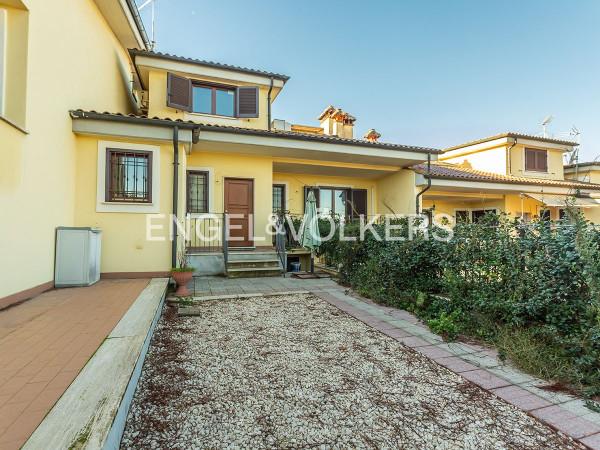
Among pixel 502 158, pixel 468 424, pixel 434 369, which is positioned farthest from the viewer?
pixel 502 158

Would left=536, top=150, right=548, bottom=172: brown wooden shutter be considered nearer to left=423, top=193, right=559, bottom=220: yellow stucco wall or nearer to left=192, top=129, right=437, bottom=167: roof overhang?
left=423, top=193, right=559, bottom=220: yellow stucco wall

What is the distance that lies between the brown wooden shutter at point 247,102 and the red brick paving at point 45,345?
772cm

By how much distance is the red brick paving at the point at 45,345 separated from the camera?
2074 mm

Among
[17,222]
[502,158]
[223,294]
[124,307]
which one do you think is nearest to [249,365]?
[124,307]

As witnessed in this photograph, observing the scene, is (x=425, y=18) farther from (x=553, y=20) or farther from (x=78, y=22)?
(x=78, y=22)

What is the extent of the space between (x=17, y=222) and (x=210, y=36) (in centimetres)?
1141

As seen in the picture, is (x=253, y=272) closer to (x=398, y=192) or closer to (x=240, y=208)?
(x=240, y=208)

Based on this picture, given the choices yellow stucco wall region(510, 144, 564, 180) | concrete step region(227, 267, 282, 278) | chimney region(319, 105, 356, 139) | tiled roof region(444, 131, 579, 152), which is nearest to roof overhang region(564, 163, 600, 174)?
tiled roof region(444, 131, 579, 152)

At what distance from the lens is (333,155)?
1075cm

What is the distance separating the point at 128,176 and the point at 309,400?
7.18 meters

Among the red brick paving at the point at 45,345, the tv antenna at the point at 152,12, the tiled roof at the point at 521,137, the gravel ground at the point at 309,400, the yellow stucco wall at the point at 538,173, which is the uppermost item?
the tv antenna at the point at 152,12

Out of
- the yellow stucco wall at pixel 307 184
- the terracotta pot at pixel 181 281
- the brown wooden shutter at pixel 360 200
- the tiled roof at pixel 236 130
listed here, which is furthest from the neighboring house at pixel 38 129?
the brown wooden shutter at pixel 360 200

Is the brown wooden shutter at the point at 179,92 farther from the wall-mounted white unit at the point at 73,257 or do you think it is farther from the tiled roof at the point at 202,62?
the wall-mounted white unit at the point at 73,257

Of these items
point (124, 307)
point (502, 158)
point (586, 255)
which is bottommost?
point (124, 307)
